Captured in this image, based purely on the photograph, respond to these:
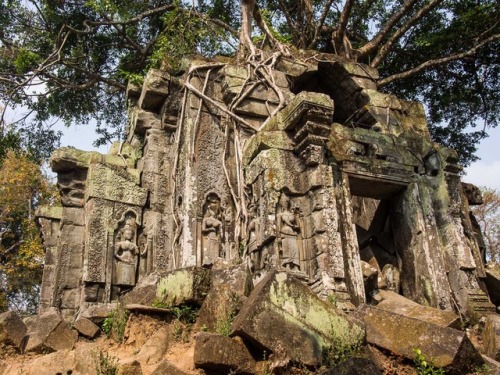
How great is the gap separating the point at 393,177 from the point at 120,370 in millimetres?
4997

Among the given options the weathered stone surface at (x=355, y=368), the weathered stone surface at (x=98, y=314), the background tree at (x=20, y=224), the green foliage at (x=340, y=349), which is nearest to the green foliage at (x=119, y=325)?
the weathered stone surface at (x=98, y=314)

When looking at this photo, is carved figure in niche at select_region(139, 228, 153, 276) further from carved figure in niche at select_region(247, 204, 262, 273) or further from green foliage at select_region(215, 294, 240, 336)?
green foliage at select_region(215, 294, 240, 336)

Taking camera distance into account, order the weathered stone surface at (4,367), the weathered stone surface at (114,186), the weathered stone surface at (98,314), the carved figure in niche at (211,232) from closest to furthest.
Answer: the weathered stone surface at (4,367) → the weathered stone surface at (98,314) → the carved figure in niche at (211,232) → the weathered stone surface at (114,186)

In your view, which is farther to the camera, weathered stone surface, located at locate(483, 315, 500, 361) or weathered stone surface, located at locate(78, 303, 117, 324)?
weathered stone surface, located at locate(78, 303, 117, 324)

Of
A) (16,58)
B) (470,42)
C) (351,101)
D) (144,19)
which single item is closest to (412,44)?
(470,42)

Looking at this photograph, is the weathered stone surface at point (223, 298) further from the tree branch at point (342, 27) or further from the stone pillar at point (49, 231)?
the tree branch at point (342, 27)

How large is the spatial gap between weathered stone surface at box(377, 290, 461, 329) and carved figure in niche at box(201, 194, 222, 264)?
2.52 meters

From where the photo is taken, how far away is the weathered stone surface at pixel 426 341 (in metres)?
3.71

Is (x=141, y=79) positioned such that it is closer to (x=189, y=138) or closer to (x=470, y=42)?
(x=189, y=138)

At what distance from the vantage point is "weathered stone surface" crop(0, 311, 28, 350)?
4801 millimetres

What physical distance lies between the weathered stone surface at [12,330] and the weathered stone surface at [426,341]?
9.85 feet

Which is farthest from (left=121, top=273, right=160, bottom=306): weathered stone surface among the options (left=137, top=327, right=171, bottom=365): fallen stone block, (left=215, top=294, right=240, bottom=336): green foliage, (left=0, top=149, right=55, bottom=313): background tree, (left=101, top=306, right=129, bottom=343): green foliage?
(left=0, top=149, right=55, bottom=313): background tree

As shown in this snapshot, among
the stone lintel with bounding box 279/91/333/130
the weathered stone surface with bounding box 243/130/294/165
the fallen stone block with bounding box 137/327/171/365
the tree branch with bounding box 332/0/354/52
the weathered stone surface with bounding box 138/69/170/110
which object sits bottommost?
the fallen stone block with bounding box 137/327/171/365

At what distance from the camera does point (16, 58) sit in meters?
14.0
